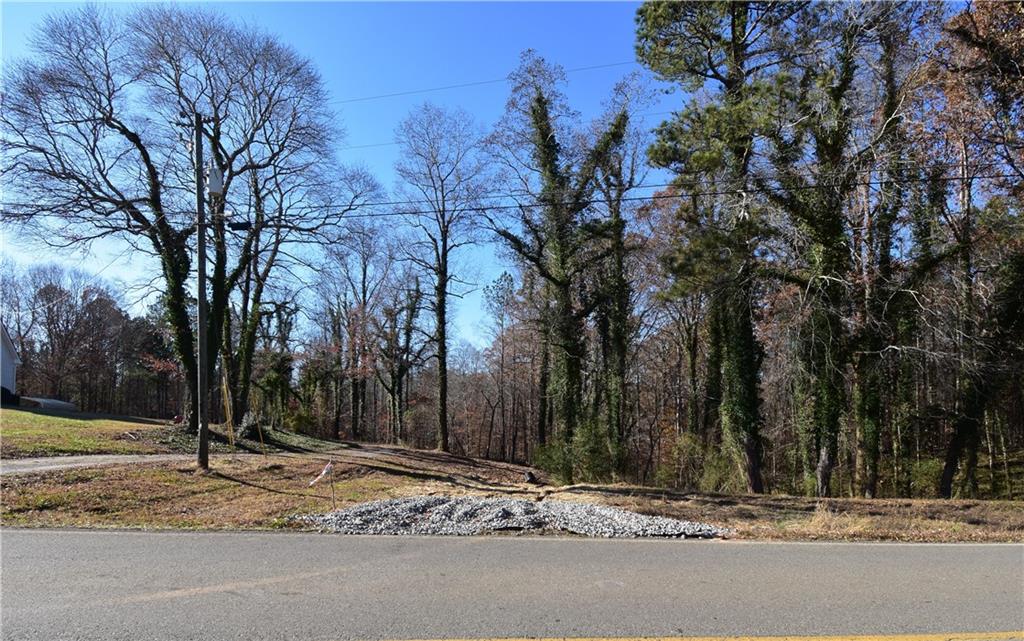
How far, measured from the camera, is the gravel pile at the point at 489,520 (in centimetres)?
873

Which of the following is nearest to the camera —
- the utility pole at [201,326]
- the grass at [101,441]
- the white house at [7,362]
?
the utility pole at [201,326]

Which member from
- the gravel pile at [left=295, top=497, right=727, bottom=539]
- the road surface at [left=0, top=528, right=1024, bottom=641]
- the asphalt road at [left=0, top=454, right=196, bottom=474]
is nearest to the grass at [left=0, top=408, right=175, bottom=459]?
the asphalt road at [left=0, top=454, right=196, bottom=474]

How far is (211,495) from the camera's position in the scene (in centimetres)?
1175

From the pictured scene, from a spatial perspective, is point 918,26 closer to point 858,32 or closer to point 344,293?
point 858,32

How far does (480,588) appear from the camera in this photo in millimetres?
5746

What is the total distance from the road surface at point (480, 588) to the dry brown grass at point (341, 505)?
40.3 inches

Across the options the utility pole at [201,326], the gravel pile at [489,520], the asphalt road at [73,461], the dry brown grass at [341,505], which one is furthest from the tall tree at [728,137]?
the asphalt road at [73,461]

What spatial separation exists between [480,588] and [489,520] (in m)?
3.49

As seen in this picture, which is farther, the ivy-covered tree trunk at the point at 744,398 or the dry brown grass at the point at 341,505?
the ivy-covered tree trunk at the point at 744,398

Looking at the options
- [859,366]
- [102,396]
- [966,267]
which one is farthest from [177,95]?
[102,396]

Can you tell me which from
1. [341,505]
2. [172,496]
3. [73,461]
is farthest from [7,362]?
[341,505]

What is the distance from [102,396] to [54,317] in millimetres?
9438

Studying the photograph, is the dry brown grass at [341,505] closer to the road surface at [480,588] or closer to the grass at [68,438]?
the road surface at [480,588]

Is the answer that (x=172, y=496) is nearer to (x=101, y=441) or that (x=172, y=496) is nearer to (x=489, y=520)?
(x=489, y=520)
